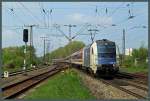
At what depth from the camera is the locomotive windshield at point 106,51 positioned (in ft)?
113

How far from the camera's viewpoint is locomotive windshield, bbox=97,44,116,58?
3431cm

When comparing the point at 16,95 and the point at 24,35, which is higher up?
the point at 24,35

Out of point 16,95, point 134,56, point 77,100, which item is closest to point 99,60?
point 16,95

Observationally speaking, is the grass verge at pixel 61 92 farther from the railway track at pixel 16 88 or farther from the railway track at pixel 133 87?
the railway track at pixel 133 87

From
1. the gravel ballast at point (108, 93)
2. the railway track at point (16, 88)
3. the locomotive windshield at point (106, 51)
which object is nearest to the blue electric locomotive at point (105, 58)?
the locomotive windshield at point (106, 51)

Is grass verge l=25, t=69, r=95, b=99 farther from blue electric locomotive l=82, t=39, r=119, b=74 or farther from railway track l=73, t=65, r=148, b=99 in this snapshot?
blue electric locomotive l=82, t=39, r=119, b=74

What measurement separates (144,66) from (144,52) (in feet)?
73.5

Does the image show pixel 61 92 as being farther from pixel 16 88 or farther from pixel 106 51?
pixel 106 51

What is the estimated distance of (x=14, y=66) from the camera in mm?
74000

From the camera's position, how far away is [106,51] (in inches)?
1358

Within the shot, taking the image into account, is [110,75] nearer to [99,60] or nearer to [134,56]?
[99,60]

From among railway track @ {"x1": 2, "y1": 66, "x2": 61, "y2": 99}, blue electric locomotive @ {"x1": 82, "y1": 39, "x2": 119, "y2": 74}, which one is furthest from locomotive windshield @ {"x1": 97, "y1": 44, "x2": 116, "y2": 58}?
railway track @ {"x1": 2, "y1": 66, "x2": 61, "y2": 99}

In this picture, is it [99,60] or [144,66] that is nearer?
[99,60]

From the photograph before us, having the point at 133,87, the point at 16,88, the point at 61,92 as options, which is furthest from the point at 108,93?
the point at 16,88
